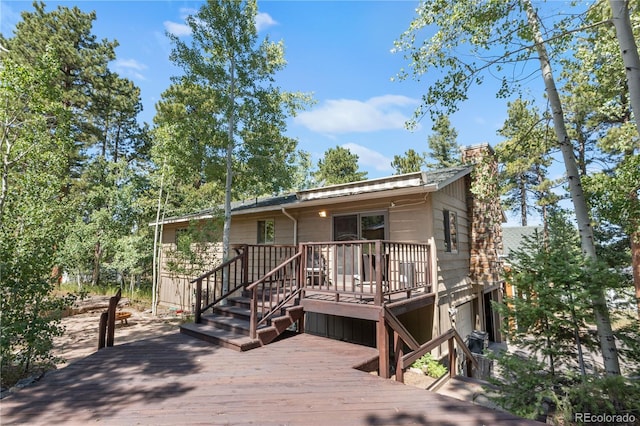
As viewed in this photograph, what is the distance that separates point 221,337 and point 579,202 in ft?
19.8

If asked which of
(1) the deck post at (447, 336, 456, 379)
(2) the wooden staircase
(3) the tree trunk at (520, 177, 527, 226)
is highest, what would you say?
(3) the tree trunk at (520, 177, 527, 226)

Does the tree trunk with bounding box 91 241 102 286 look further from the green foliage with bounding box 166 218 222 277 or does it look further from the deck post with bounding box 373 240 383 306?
the deck post with bounding box 373 240 383 306

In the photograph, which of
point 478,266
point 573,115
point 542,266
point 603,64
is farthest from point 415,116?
point 573,115

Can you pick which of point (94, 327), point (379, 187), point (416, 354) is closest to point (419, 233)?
point (379, 187)

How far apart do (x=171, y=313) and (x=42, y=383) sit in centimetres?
778

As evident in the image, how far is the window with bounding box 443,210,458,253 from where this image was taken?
7.46m

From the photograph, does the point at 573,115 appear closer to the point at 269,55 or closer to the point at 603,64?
the point at 603,64

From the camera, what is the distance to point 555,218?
159 inches

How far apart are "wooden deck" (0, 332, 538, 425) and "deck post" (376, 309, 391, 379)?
0.25 meters

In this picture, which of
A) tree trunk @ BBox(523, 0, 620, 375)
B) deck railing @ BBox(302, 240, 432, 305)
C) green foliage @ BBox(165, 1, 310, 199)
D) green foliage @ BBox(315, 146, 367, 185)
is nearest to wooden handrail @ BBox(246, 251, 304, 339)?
deck railing @ BBox(302, 240, 432, 305)

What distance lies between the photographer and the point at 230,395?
322cm

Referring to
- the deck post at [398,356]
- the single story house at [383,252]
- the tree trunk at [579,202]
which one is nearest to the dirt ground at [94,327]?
the single story house at [383,252]

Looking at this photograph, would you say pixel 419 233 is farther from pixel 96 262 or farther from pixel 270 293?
pixel 96 262

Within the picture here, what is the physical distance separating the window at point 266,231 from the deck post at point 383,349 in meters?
5.64
